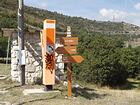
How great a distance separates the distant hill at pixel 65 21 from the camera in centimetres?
5477

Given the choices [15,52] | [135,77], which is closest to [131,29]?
[135,77]

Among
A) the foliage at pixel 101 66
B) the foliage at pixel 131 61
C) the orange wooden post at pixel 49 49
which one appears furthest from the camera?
the foliage at pixel 131 61

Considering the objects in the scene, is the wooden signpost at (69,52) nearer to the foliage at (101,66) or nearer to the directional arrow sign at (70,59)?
the directional arrow sign at (70,59)

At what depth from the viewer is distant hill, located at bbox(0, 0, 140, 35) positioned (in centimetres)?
5477

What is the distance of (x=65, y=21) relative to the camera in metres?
72.8

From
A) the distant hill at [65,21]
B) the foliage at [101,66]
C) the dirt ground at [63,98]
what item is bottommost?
the dirt ground at [63,98]

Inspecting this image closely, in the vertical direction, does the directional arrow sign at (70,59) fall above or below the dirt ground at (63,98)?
above

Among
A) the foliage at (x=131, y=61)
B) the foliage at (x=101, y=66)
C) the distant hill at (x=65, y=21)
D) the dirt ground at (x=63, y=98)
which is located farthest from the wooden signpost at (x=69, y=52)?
the distant hill at (x=65, y=21)

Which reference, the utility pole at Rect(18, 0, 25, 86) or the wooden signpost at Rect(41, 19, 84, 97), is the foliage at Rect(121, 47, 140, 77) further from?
the wooden signpost at Rect(41, 19, 84, 97)

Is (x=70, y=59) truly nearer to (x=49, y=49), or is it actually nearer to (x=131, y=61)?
(x=49, y=49)

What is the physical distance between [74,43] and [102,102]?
73.6 inches

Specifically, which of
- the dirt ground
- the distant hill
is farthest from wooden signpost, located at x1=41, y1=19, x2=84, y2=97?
the distant hill

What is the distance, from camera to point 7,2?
69.4 m

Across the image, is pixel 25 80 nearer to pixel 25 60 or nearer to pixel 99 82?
pixel 25 60
